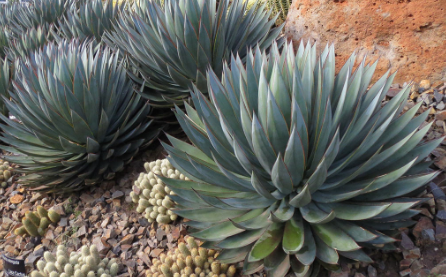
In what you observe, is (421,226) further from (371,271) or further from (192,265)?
(192,265)

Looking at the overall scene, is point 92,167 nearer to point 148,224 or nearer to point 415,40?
point 148,224

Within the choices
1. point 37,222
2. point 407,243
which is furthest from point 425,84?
point 37,222

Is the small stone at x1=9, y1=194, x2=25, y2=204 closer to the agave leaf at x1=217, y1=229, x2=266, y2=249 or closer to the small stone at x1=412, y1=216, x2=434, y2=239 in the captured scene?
the agave leaf at x1=217, y1=229, x2=266, y2=249

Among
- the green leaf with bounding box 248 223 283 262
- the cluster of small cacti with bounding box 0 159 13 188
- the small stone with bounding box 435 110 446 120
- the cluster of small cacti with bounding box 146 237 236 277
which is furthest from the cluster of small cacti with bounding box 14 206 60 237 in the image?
the small stone with bounding box 435 110 446 120

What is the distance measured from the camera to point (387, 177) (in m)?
1.86

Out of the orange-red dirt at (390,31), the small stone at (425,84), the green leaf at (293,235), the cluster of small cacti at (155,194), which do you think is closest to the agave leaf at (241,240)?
the green leaf at (293,235)

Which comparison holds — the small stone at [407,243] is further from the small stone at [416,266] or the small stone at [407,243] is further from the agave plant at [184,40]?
the agave plant at [184,40]

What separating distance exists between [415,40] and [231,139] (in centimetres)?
213

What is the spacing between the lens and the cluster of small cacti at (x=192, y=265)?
231 centimetres

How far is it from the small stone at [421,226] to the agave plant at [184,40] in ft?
6.35

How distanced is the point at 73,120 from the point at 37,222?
103 centimetres

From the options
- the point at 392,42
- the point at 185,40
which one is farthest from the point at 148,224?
the point at 392,42

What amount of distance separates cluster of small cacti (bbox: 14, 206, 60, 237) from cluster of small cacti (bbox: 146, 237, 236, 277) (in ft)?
4.05

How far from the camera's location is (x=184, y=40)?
321cm
